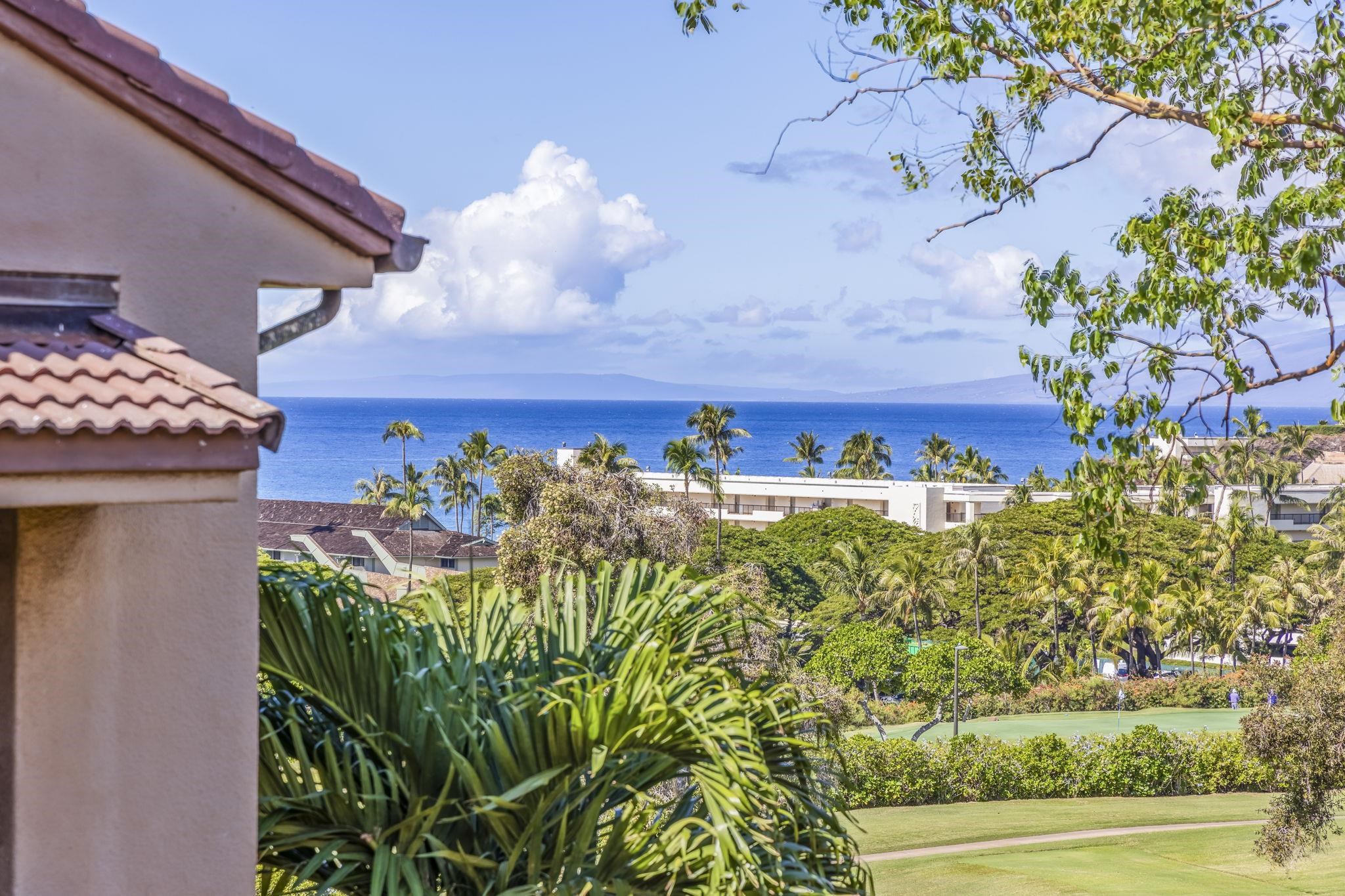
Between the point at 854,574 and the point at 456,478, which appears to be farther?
the point at 456,478

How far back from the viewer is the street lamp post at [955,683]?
44000 millimetres

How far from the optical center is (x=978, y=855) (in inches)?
992

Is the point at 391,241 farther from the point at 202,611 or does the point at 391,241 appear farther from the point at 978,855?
the point at 978,855

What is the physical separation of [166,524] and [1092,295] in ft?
17.8

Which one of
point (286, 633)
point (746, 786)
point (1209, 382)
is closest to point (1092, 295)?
point (1209, 382)

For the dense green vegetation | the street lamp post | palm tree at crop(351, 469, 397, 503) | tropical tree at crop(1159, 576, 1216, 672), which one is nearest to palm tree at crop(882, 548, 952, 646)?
the street lamp post

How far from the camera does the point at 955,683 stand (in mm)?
44906

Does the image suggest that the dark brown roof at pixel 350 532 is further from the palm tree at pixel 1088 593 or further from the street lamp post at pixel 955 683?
the palm tree at pixel 1088 593

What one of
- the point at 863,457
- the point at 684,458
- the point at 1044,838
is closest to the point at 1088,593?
the point at 684,458

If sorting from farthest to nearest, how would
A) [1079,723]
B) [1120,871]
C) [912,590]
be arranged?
[912,590]
[1079,723]
[1120,871]

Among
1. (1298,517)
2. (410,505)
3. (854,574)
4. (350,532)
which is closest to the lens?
(854,574)

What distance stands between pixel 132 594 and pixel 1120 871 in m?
23.7

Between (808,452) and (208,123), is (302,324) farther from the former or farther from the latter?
(808,452)

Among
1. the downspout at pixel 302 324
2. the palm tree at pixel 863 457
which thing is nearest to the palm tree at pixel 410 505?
the palm tree at pixel 863 457
